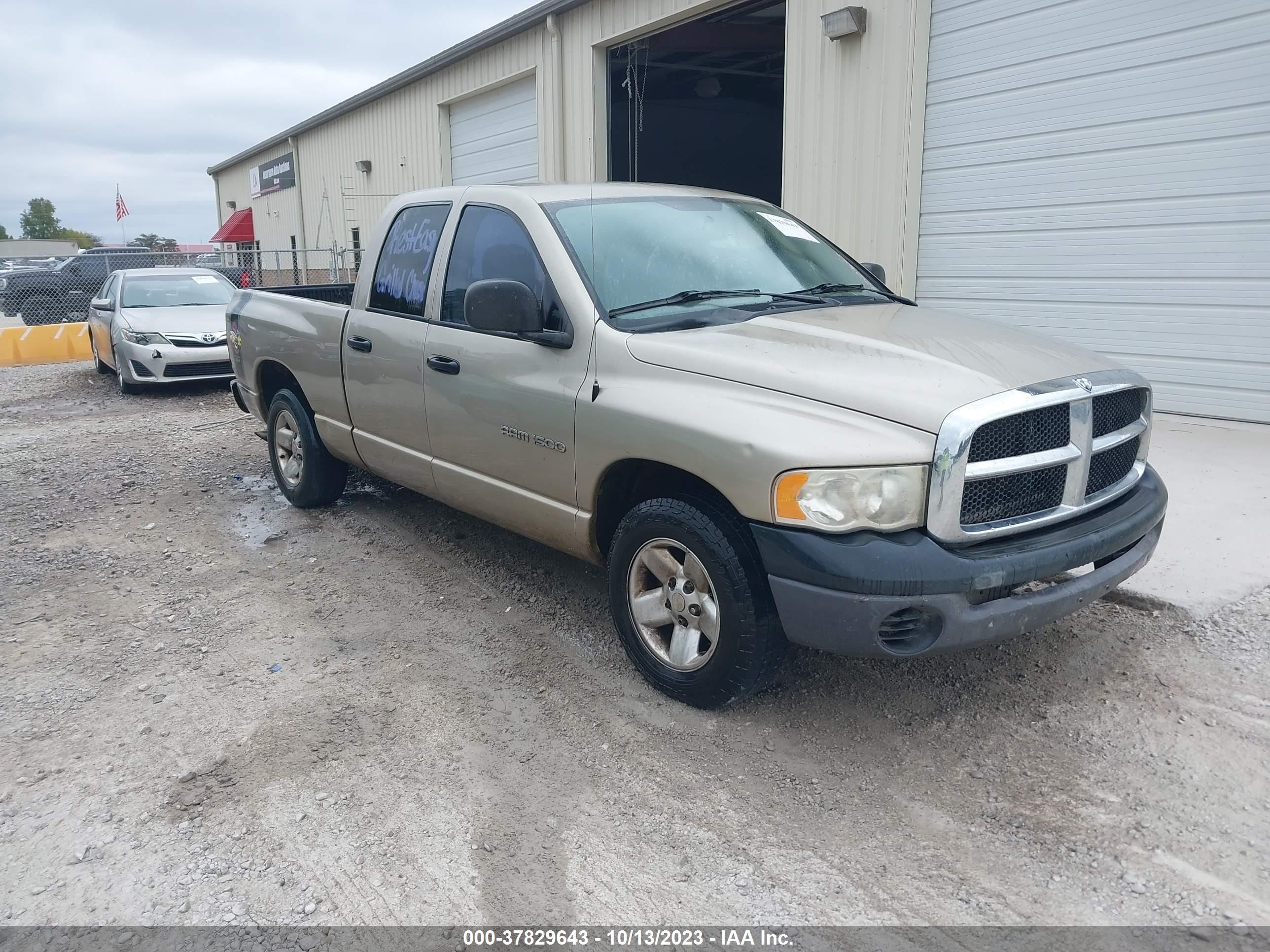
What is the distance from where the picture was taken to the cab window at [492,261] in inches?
162

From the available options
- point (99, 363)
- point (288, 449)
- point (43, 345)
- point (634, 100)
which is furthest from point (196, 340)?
point (634, 100)

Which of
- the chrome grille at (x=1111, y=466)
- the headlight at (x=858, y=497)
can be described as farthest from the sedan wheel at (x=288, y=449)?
the chrome grille at (x=1111, y=466)

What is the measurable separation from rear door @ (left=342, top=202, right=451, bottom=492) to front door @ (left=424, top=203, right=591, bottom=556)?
0.16m

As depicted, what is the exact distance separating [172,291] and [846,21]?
9206 millimetres

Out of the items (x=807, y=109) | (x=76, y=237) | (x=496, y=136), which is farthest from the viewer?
(x=76, y=237)

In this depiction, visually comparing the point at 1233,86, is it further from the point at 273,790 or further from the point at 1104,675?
the point at 273,790

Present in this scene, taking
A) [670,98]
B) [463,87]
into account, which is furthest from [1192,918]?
[670,98]

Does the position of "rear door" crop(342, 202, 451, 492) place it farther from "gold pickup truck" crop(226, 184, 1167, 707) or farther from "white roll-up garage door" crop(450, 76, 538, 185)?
"white roll-up garage door" crop(450, 76, 538, 185)

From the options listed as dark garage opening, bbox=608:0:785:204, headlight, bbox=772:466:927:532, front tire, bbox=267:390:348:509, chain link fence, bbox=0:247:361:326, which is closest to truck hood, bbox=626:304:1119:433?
headlight, bbox=772:466:927:532

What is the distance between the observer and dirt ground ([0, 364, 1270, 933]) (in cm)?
267

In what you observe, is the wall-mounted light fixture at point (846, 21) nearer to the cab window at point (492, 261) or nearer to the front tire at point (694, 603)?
the cab window at point (492, 261)

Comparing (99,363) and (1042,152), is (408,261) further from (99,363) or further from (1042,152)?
(99,363)

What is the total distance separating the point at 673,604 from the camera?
3586 millimetres

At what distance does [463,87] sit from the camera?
1589cm
